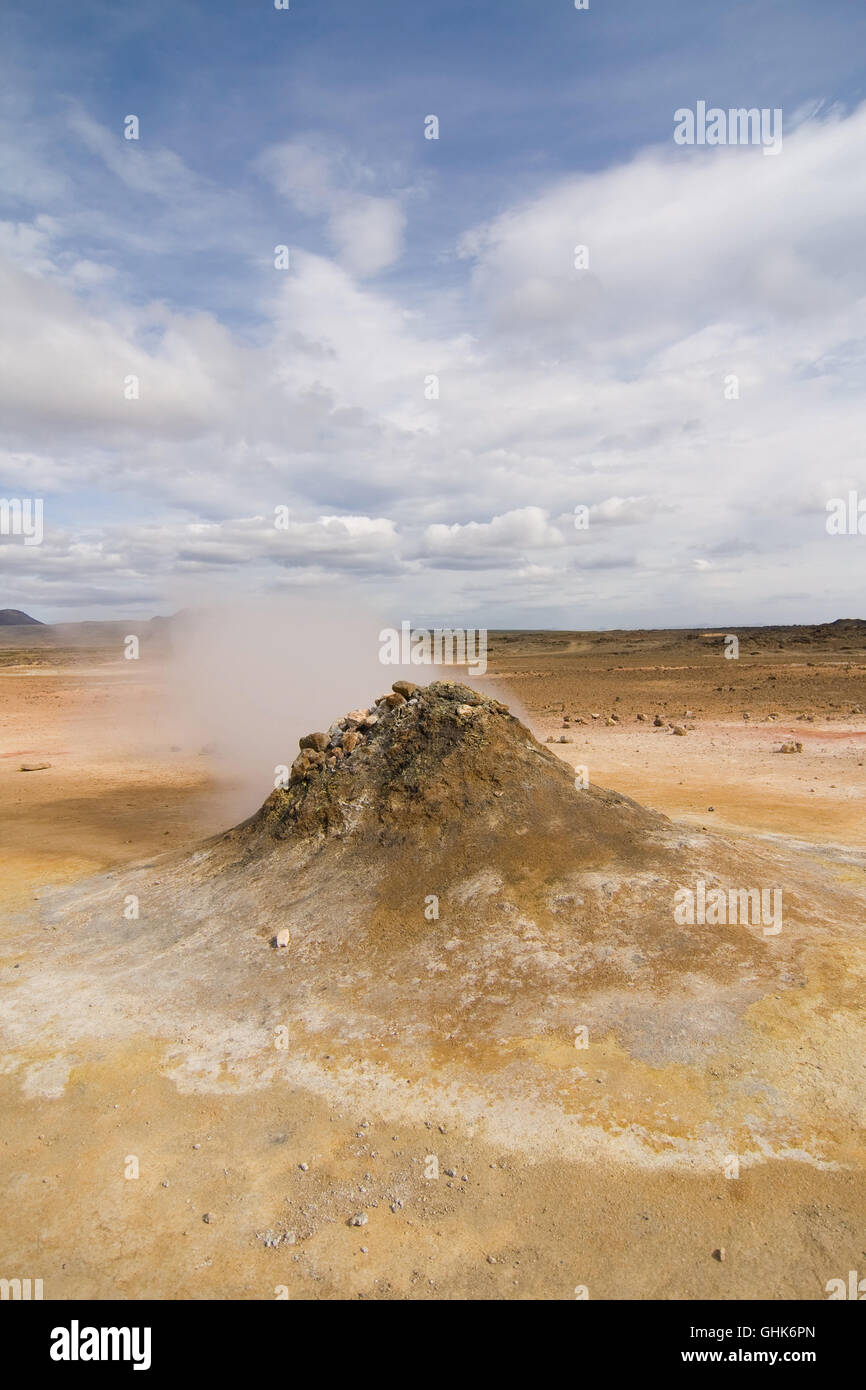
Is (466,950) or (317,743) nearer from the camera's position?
(466,950)

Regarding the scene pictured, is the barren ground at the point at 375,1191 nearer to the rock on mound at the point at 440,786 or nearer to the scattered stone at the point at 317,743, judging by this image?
the rock on mound at the point at 440,786

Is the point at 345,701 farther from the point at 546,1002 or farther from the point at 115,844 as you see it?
the point at 546,1002

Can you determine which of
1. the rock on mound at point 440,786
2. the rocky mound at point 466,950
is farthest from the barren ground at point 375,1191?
the rock on mound at point 440,786

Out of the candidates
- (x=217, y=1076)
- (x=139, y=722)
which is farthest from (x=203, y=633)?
(x=217, y=1076)

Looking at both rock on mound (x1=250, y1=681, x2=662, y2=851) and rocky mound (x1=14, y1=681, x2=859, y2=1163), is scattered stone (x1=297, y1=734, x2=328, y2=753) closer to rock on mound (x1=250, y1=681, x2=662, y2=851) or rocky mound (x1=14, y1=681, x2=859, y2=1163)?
rocky mound (x1=14, y1=681, x2=859, y2=1163)

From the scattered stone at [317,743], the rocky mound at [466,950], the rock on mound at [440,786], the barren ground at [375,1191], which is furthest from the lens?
the scattered stone at [317,743]

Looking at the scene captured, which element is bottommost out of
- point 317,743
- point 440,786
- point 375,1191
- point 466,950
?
point 375,1191

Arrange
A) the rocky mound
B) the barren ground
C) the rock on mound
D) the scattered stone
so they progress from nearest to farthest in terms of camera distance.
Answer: the barren ground
the rocky mound
the rock on mound
the scattered stone

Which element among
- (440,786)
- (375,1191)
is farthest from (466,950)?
(375,1191)

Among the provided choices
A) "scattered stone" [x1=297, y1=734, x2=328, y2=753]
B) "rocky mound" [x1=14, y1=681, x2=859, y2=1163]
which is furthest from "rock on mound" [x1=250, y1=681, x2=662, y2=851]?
"scattered stone" [x1=297, y1=734, x2=328, y2=753]

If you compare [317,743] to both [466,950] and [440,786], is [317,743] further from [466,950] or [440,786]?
[466,950]

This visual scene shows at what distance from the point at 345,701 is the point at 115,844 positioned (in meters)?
7.92

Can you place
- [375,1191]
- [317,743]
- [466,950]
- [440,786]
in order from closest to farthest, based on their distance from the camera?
[375,1191], [466,950], [440,786], [317,743]

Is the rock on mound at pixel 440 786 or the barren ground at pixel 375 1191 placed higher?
the rock on mound at pixel 440 786
